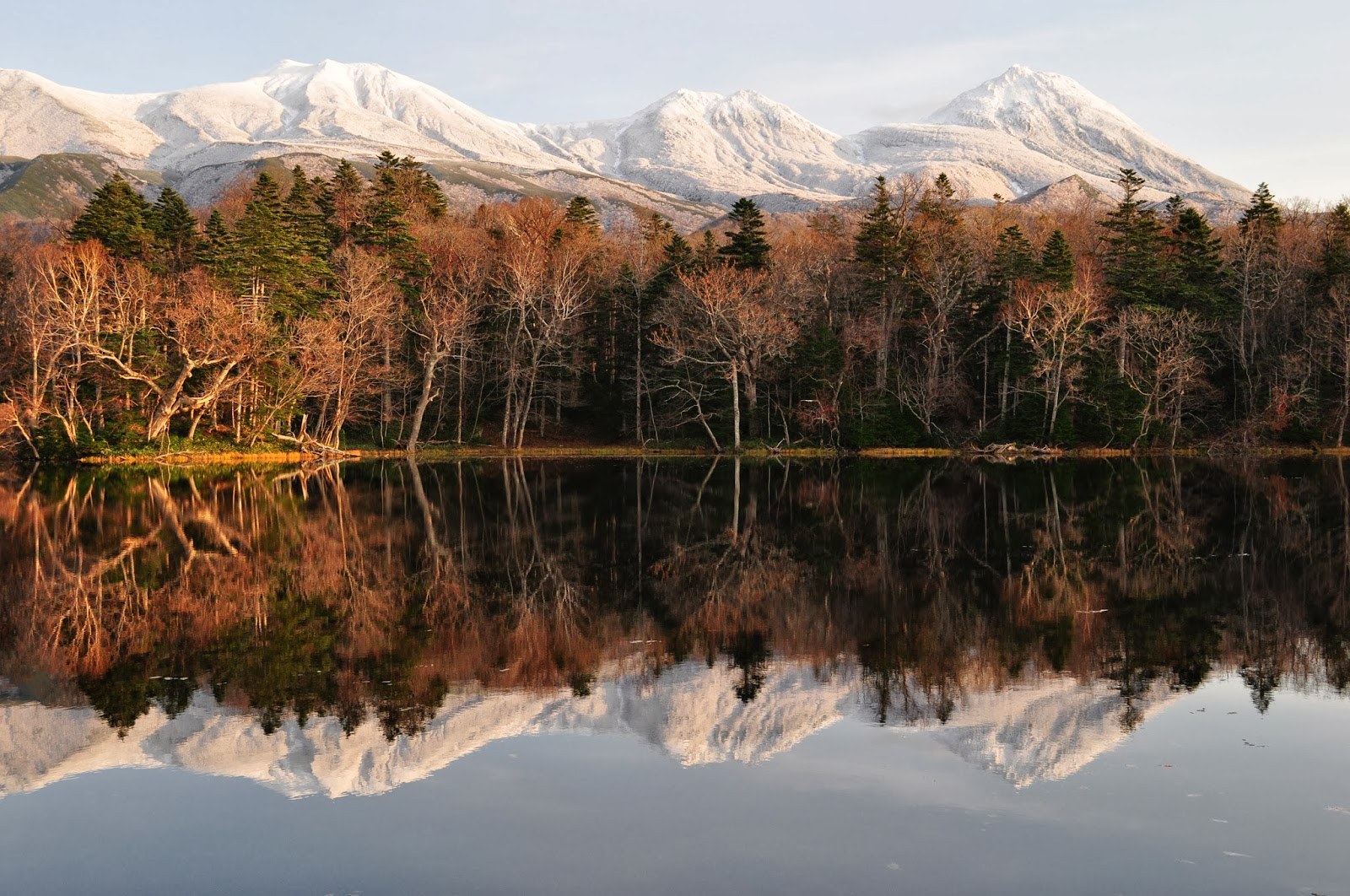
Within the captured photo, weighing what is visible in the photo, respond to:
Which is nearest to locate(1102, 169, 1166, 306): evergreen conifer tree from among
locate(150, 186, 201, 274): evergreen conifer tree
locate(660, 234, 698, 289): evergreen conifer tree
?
locate(660, 234, 698, 289): evergreen conifer tree

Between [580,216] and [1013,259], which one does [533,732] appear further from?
[580,216]

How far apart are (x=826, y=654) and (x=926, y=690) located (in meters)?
1.84

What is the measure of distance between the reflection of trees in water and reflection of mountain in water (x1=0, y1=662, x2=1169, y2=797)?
320 millimetres

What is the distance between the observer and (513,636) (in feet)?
47.9

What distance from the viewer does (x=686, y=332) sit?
212ft

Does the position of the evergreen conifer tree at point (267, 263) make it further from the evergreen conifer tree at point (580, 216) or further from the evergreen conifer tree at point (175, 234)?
Answer: the evergreen conifer tree at point (580, 216)

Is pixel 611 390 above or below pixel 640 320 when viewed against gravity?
below

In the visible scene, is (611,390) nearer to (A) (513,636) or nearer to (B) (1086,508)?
(B) (1086,508)

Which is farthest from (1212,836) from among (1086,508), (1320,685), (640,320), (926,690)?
(640,320)

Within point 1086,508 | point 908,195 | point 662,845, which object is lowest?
point 1086,508

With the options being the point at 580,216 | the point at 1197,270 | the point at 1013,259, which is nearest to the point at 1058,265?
the point at 1013,259

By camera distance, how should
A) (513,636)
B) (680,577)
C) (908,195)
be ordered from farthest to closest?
(908,195), (680,577), (513,636)

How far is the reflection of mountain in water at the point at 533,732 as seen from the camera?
32.2 ft

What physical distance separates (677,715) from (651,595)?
20.7 feet
